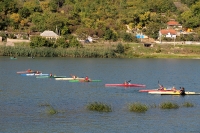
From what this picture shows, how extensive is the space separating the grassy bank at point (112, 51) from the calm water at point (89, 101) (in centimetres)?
1708

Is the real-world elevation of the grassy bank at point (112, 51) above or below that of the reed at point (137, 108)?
above

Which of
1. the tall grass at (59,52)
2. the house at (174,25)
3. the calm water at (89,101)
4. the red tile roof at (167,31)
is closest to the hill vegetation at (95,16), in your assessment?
the house at (174,25)

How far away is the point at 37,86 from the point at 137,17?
2798 inches

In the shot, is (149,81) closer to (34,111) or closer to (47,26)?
(34,111)

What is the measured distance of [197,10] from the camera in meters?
127

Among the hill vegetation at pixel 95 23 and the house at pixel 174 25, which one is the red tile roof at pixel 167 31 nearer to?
the hill vegetation at pixel 95 23

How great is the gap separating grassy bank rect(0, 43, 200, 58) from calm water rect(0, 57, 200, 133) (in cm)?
1708

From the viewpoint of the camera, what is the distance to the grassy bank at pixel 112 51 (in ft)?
308

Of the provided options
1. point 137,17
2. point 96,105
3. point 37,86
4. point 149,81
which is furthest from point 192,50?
point 96,105

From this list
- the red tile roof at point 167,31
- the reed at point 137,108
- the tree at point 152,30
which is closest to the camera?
the reed at point 137,108

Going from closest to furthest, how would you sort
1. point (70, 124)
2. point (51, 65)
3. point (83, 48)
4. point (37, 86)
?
point (70, 124)
point (37, 86)
point (51, 65)
point (83, 48)

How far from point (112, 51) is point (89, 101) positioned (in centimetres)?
5668

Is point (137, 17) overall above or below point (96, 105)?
above

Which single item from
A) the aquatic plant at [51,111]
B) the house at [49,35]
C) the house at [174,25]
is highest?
the house at [174,25]
